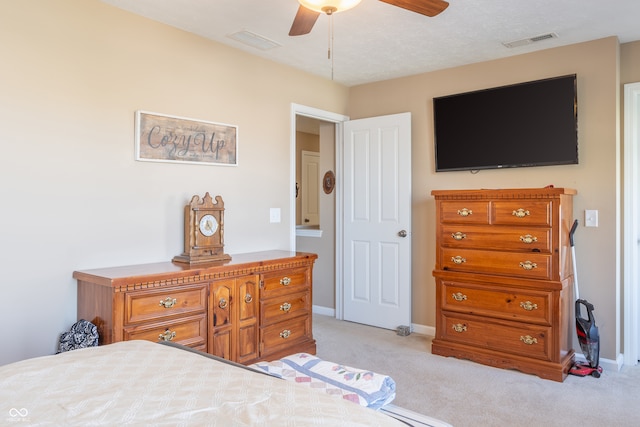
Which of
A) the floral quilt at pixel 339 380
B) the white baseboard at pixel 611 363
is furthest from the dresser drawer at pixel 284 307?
the white baseboard at pixel 611 363

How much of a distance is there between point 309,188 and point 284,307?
3947 mm

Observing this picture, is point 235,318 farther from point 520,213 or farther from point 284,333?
point 520,213

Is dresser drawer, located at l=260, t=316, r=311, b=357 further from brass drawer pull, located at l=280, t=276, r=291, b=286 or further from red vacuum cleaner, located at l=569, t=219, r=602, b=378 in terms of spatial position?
red vacuum cleaner, located at l=569, t=219, r=602, b=378

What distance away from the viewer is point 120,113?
2.95m

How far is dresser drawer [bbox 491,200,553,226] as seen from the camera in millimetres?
3273

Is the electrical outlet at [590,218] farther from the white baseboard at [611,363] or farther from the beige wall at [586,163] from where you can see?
the white baseboard at [611,363]

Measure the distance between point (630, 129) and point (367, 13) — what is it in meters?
2.25

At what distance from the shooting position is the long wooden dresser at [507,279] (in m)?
3.26

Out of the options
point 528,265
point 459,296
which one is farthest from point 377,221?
point 528,265

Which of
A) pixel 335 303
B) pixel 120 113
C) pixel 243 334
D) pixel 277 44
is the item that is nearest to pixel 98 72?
pixel 120 113

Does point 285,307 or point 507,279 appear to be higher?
point 507,279

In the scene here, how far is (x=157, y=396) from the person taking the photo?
1.10 metres

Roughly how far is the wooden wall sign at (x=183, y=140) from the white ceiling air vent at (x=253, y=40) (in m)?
0.67

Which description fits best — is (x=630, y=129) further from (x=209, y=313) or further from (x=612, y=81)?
(x=209, y=313)
